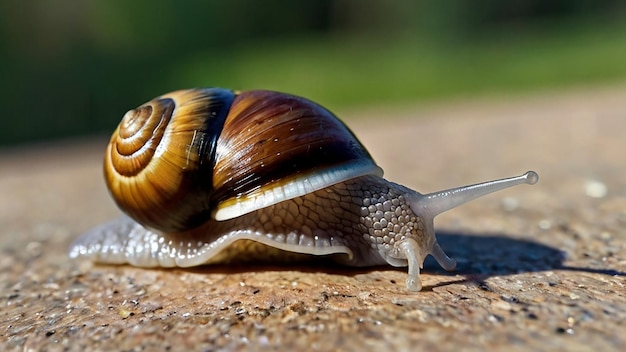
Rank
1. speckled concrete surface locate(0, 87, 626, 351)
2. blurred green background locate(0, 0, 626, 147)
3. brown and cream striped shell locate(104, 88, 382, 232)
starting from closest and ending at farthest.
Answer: speckled concrete surface locate(0, 87, 626, 351) → brown and cream striped shell locate(104, 88, 382, 232) → blurred green background locate(0, 0, 626, 147)

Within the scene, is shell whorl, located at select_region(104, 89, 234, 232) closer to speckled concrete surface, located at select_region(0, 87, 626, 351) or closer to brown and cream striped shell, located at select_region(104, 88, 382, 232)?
brown and cream striped shell, located at select_region(104, 88, 382, 232)

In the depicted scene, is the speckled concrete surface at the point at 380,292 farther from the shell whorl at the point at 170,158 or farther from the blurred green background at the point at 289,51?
the blurred green background at the point at 289,51

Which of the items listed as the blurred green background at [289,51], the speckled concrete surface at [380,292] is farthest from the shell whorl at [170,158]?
the blurred green background at [289,51]

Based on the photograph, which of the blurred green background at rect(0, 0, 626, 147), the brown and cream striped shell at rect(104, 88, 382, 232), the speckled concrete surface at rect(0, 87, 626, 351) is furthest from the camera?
the blurred green background at rect(0, 0, 626, 147)

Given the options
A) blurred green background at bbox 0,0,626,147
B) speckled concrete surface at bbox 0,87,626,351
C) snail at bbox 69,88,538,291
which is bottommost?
speckled concrete surface at bbox 0,87,626,351

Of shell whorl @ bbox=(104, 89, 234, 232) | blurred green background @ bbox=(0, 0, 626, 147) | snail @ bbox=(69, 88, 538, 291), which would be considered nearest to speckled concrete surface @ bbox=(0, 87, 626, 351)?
snail @ bbox=(69, 88, 538, 291)

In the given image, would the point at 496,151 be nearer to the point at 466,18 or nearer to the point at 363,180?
the point at 363,180

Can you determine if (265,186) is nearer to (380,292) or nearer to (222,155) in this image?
(222,155)
